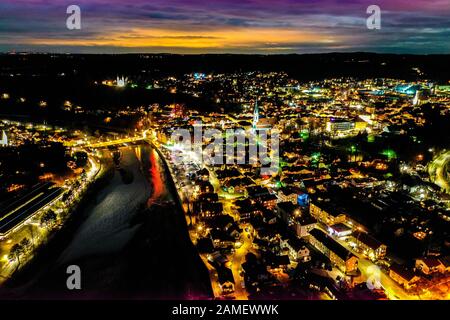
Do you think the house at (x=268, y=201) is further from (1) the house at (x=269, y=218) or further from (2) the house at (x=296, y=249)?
(2) the house at (x=296, y=249)

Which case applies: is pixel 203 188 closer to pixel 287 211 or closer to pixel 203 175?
pixel 203 175

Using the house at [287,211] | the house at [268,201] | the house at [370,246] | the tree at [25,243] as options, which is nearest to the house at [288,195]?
the house at [268,201]

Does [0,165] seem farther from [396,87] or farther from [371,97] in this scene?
[396,87]

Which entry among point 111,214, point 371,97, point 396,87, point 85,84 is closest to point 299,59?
point 396,87

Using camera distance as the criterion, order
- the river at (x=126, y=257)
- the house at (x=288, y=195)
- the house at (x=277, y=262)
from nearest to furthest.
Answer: the river at (x=126, y=257) < the house at (x=277, y=262) < the house at (x=288, y=195)

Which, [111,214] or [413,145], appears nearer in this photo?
[111,214]

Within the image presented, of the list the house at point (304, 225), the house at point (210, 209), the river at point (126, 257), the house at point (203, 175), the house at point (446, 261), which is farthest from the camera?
the house at point (203, 175)

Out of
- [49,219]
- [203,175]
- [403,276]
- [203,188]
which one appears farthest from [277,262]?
[49,219]
